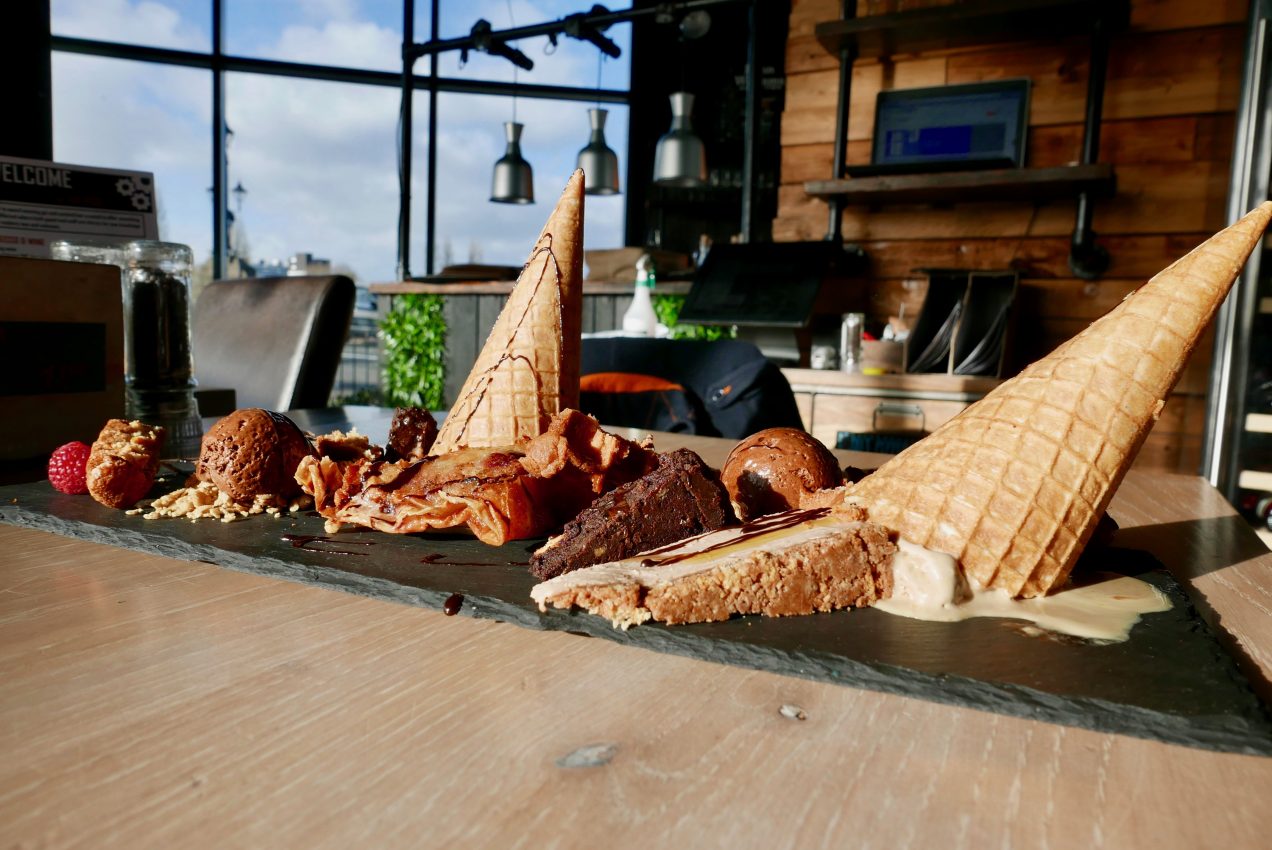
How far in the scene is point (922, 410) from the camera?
3434mm

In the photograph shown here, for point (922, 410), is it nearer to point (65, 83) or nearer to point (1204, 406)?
point (1204, 406)

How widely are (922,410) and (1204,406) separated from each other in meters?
1.29

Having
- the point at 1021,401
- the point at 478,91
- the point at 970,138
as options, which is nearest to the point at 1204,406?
the point at 970,138

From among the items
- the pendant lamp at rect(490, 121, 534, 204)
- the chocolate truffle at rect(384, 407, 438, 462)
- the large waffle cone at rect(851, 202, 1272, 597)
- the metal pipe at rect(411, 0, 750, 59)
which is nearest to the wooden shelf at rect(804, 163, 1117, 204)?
the metal pipe at rect(411, 0, 750, 59)

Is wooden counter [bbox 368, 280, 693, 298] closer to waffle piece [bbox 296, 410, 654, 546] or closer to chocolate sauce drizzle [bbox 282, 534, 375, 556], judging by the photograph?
waffle piece [bbox 296, 410, 654, 546]

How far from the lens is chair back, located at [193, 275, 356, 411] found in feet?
9.07

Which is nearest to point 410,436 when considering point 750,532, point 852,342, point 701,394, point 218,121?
point 750,532

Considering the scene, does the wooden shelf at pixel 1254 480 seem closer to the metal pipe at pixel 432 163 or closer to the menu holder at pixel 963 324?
the menu holder at pixel 963 324

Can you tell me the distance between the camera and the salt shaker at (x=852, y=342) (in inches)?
147

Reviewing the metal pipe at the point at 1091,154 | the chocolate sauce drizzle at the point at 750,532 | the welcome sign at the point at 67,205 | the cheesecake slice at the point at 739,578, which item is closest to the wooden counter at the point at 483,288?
the metal pipe at the point at 1091,154

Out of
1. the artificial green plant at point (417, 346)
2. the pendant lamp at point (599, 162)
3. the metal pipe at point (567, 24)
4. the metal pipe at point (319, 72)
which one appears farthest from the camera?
the metal pipe at point (319, 72)

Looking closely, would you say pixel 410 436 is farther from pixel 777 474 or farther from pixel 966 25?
pixel 966 25

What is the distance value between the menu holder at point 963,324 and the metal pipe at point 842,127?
1.83ft

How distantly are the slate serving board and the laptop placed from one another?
10.5ft
